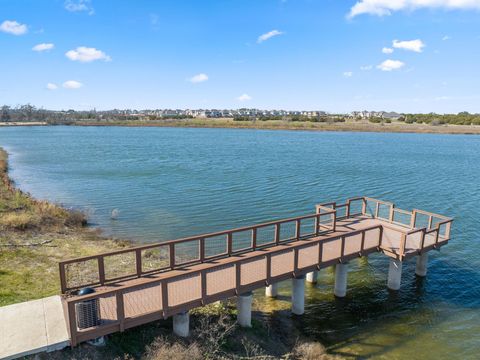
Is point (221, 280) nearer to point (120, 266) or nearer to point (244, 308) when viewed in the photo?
point (244, 308)

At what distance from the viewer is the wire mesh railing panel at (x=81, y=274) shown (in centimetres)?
1152

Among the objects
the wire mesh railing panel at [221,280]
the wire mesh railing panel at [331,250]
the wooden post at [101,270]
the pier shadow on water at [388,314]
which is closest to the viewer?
the wooden post at [101,270]

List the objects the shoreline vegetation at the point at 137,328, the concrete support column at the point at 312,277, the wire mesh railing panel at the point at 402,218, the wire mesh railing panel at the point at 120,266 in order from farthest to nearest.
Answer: the wire mesh railing panel at the point at 402,218 < the concrete support column at the point at 312,277 < the wire mesh railing panel at the point at 120,266 < the shoreline vegetation at the point at 137,328

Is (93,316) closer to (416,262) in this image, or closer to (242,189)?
(416,262)

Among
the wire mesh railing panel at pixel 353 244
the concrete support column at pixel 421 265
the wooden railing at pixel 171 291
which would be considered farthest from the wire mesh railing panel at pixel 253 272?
the concrete support column at pixel 421 265

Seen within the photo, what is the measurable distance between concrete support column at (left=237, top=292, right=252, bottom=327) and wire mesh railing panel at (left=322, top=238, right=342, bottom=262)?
10.8 feet

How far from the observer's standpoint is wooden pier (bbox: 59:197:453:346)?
29.5 ft

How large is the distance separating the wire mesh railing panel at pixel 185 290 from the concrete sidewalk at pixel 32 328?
2500mm

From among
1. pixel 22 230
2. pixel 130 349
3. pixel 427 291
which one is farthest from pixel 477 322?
pixel 22 230

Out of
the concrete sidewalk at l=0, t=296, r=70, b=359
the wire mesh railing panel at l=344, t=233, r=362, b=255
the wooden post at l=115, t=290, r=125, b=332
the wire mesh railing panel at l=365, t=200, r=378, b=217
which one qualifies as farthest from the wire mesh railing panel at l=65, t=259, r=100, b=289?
the wire mesh railing panel at l=365, t=200, r=378, b=217

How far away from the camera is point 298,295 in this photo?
1259cm

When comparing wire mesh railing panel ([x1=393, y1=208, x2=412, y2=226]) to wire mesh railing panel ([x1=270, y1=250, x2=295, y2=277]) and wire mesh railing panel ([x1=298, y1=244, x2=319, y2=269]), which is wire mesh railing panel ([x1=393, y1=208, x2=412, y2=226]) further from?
wire mesh railing panel ([x1=270, y1=250, x2=295, y2=277])

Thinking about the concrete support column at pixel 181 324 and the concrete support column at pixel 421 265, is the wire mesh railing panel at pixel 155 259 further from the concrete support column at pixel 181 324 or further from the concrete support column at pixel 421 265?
the concrete support column at pixel 421 265

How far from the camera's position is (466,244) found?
64.6 ft
